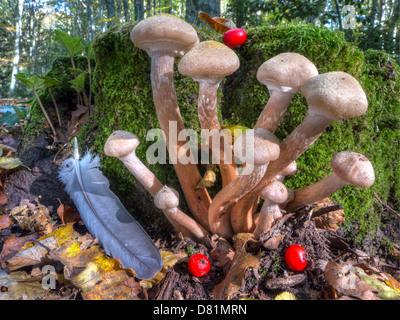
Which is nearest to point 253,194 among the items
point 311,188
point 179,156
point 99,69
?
point 311,188

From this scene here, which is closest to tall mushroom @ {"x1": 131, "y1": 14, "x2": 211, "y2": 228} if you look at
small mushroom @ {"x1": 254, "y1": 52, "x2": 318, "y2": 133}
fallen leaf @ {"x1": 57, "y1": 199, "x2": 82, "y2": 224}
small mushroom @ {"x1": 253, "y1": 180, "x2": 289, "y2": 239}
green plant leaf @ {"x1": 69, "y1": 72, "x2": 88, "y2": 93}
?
small mushroom @ {"x1": 253, "y1": 180, "x2": 289, "y2": 239}

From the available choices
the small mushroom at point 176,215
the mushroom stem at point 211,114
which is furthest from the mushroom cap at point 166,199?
the mushroom stem at point 211,114

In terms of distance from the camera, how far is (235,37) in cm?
242

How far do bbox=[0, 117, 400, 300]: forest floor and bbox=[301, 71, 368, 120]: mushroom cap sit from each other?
0.92 meters

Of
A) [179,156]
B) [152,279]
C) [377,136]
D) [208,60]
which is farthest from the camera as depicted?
[377,136]

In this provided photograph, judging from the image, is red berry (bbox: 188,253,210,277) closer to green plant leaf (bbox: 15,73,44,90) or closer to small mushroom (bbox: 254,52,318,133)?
small mushroom (bbox: 254,52,318,133)

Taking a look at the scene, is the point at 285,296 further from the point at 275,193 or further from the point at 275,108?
the point at 275,108

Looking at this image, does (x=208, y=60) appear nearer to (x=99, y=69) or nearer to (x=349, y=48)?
(x=349, y=48)

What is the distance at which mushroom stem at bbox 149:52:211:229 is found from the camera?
2037 millimetres

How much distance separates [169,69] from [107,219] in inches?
54.6

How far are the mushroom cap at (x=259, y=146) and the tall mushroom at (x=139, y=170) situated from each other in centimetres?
74

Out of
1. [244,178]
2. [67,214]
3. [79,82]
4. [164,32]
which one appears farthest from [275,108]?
[79,82]

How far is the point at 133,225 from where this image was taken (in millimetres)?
2213

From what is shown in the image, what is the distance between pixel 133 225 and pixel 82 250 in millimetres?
437
